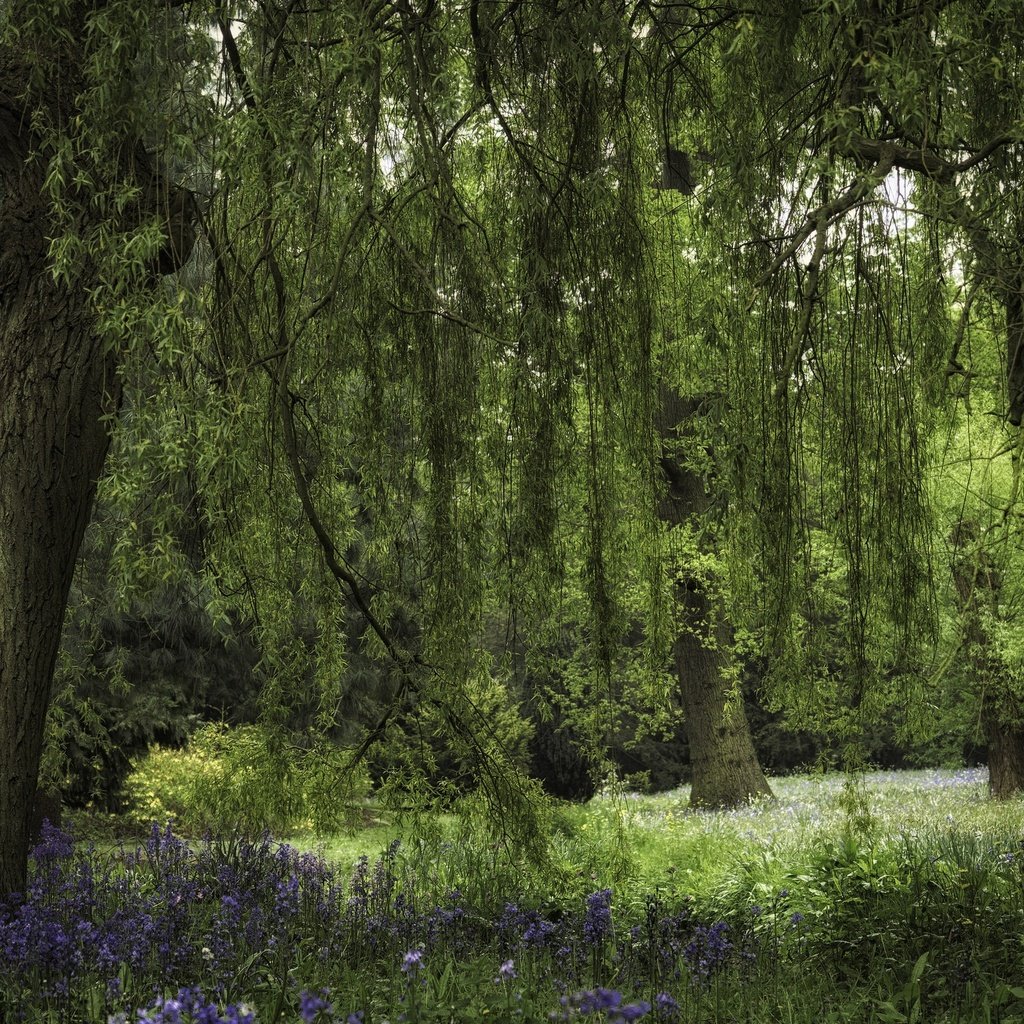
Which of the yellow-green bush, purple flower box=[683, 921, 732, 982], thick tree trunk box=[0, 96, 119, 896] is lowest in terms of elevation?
purple flower box=[683, 921, 732, 982]

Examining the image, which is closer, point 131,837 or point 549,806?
point 549,806

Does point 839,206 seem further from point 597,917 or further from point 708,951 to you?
point 708,951

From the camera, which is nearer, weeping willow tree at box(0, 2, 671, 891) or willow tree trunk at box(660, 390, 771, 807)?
weeping willow tree at box(0, 2, 671, 891)

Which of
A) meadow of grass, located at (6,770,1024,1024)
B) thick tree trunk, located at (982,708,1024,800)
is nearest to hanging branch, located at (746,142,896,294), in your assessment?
meadow of grass, located at (6,770,1024,1024)

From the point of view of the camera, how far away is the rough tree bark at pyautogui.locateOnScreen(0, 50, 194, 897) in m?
4.23

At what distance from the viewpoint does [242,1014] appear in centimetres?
193

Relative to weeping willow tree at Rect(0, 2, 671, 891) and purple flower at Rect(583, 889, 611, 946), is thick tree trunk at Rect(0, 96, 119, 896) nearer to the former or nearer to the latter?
weeping willow tree at Rect(0, 2, 671, 891)

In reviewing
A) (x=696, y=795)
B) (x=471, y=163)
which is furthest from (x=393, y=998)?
(x=696, y=795)

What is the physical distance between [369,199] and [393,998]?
92.2 inches

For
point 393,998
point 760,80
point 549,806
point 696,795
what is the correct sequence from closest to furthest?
1. point 393,998
2. point 760,80
3. point 549,806
4. point 696,795

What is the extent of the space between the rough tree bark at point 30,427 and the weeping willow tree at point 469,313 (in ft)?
0.04

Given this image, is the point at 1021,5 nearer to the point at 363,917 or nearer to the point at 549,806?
the point at 549,806

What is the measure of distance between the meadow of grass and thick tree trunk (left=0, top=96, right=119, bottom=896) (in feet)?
1.83

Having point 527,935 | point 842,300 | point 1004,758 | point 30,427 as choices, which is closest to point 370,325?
point 30,427
